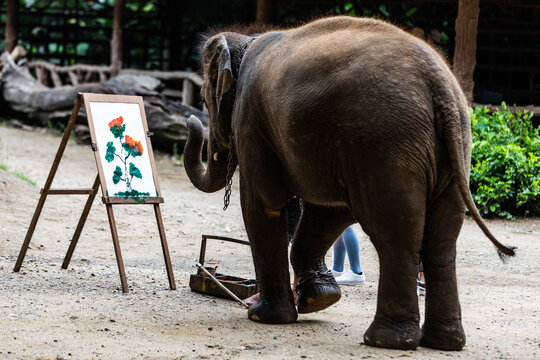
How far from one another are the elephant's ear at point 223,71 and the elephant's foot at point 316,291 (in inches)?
52.3

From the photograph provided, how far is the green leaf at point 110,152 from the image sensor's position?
6.52 m

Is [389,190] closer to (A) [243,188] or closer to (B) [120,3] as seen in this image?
(A) [243,188]

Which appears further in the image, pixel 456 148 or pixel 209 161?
pixel 209 161

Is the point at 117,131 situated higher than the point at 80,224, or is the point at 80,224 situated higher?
the point at 117,131

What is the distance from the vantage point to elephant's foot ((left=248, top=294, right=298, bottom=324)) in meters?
5.37

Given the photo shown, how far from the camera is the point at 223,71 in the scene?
5.57m

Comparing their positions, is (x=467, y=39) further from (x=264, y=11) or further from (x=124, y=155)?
(x=124, y=155)

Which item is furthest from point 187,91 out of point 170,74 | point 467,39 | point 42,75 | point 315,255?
point 315,255

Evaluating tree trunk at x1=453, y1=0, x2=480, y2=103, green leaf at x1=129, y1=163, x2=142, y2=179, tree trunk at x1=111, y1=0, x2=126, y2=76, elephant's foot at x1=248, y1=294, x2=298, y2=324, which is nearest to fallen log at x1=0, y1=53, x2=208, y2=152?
tree trunk at x1=111, y1=0, x2=126, y2=76

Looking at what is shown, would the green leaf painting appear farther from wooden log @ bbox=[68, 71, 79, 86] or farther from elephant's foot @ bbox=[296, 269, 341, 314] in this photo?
wooden log @ bbox=[68, 71, 79, 86]

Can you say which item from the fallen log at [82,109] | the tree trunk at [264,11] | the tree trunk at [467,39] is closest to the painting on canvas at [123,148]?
the tree trunk at [467,39]

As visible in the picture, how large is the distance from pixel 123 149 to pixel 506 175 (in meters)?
5.89

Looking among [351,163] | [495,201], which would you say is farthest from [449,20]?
[351,163]

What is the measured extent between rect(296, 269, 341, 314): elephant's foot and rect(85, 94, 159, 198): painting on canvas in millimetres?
1688
